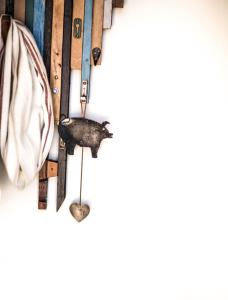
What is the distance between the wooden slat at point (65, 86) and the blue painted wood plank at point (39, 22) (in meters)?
0.08

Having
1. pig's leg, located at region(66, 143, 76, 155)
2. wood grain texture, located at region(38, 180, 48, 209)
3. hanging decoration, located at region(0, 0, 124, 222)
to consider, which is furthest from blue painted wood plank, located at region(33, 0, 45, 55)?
wood grain texture, located at region(38, 180, 48, 209)

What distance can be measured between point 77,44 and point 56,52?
0.08m

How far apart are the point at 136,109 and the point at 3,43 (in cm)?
53

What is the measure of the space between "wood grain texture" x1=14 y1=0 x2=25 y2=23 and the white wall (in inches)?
11.6

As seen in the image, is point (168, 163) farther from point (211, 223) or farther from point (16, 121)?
point (16, 121)

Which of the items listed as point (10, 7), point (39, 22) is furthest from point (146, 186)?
point (10, 7)

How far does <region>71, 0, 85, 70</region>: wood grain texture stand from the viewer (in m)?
1.33

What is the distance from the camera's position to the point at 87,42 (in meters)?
1.34

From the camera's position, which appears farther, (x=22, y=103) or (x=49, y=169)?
(x=49, y=169)

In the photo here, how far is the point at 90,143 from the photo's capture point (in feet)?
4.46

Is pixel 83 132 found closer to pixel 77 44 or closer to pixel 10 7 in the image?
pixel 77 44

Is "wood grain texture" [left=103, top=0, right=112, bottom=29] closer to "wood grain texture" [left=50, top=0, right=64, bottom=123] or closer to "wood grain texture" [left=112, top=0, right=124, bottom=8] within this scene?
"wood grain texture" [left=112, top=0, right=124, bottom=8]

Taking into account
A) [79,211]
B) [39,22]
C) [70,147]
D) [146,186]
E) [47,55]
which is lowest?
[79,211]

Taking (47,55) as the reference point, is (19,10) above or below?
above
